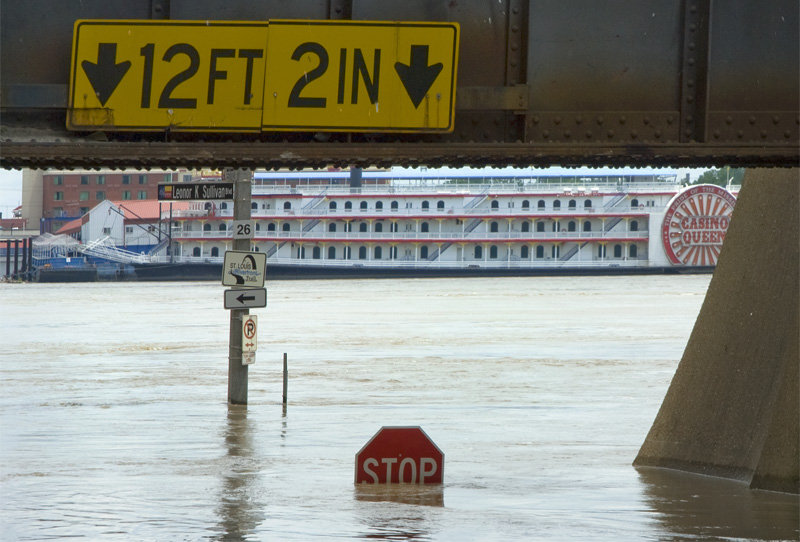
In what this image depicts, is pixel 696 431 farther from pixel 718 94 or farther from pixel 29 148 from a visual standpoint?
pixel 29 148

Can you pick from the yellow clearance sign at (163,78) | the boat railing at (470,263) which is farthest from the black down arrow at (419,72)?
the boat railing at (470,263)

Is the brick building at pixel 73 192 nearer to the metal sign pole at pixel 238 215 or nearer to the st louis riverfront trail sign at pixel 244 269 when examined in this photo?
the metal sign pole at pixel 238 215

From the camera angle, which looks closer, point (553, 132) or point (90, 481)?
point (553, 132)

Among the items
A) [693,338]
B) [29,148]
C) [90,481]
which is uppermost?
[29,148]

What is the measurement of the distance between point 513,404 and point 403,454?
20.5 ft

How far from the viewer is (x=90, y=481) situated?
9531mm

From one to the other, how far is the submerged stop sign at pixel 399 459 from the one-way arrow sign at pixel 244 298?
4.77 meters

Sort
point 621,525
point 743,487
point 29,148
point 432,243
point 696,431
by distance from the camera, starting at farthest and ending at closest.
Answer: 1. point 432,243
2. point 696,431
3. point 743,487
4. point 621,525
5. point 29,148

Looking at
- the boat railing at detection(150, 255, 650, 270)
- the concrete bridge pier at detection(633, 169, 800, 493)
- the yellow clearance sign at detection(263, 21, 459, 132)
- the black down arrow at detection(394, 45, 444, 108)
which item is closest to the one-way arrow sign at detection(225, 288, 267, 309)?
the concrete bridge pier at detection(633, 169, 800, 493)

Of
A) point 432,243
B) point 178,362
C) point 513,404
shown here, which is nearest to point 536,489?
point 513,404

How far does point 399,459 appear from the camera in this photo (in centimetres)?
948

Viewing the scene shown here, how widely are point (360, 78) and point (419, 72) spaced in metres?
0.31

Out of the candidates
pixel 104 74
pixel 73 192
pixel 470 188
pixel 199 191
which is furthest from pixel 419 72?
pixel 73 192

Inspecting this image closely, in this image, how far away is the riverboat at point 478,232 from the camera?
9269 cm
